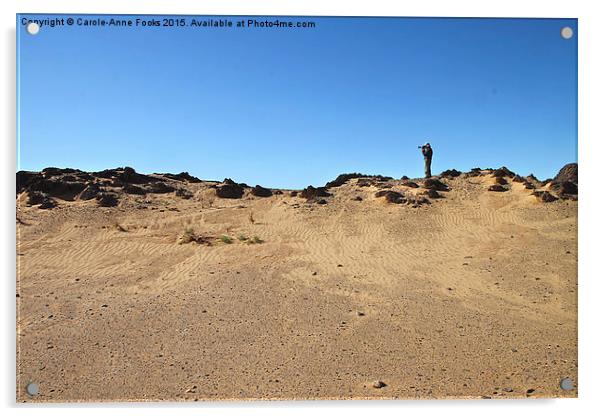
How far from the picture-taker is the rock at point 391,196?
1400cm

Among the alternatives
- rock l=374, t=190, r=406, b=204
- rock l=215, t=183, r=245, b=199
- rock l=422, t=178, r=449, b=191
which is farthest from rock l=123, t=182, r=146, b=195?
rock l=422, t=178, r=449, b=191

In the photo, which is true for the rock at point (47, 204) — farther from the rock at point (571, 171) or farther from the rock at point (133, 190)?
the rock at point (571, 171)

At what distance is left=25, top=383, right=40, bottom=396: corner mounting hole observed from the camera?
193 inches

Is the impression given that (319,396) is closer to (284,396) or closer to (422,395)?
(284,396)

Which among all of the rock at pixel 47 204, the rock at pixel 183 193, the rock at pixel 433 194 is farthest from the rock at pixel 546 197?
the rock at pixel 47 204

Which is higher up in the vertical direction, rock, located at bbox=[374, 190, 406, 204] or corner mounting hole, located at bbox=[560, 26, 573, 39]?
corner mounting hole, located at bbox=[560, 26, 573, 39]

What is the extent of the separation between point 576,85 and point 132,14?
5124mm

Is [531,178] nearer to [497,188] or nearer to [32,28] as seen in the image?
[497,188]

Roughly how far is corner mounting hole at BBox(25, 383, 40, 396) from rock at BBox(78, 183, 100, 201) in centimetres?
984

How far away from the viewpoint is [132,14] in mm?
5156

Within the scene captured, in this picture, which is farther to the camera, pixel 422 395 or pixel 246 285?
pixel 246 285

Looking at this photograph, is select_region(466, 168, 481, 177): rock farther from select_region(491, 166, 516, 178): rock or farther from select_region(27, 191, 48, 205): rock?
select_region(27, 191, 48, 205): rock

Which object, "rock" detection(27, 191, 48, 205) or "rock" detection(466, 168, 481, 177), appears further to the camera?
"rock" detection(466, 168, 481, 177)
